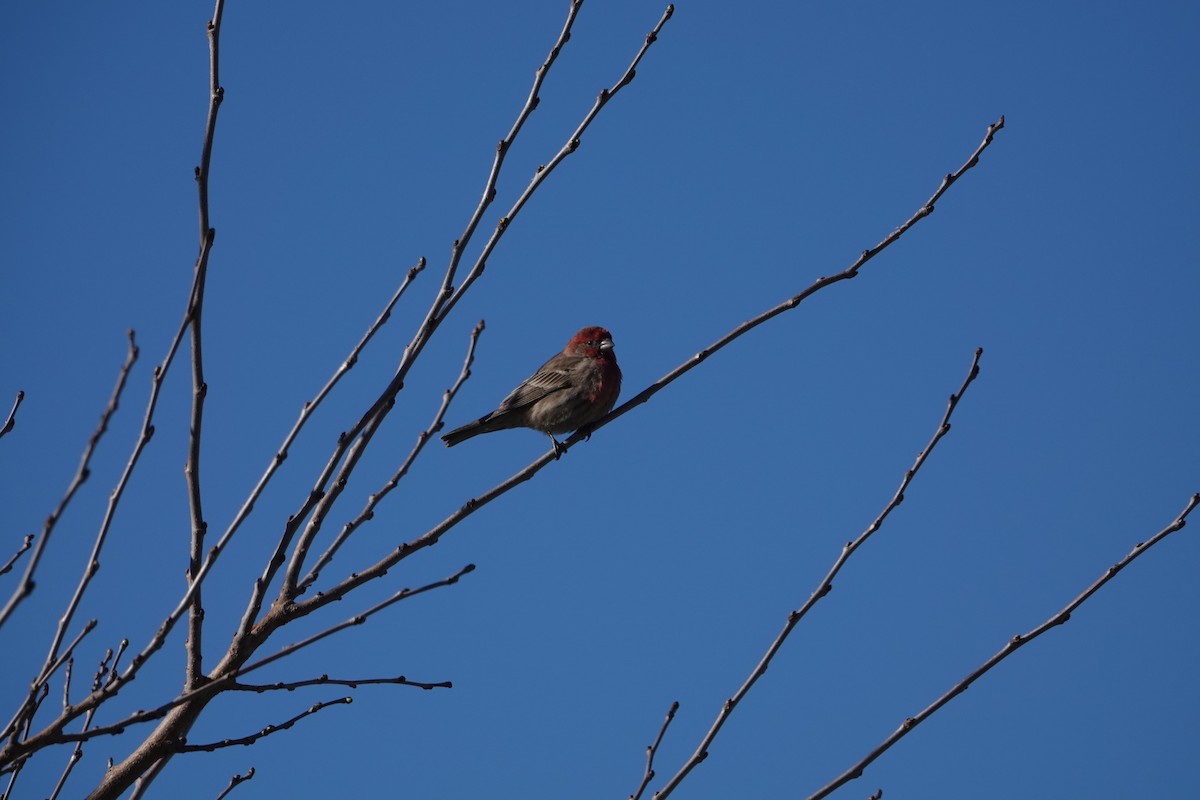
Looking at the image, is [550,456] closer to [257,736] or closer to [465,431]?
[257,736]

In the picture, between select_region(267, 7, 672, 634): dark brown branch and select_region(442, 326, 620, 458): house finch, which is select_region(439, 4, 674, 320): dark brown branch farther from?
select_region(442, 326, 620, 458): house finch

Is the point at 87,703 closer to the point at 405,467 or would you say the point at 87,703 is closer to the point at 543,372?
the point at 405,467

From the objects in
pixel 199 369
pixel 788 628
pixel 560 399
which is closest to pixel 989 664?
pixel 788 628

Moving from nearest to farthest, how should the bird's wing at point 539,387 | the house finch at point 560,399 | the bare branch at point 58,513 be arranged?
the bare branch at point 58,513, the house finch at point 560,399, the bird's wing at point 539,387

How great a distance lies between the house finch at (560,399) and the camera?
941cm

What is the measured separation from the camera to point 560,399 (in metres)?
9.44

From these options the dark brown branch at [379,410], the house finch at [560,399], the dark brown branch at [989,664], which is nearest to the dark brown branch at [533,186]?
the dark brown branch at [379,410]

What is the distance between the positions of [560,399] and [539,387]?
243 millimetres

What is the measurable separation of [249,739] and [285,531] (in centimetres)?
65

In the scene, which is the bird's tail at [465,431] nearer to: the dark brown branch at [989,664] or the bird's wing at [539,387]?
the bird's wing at [539,387]

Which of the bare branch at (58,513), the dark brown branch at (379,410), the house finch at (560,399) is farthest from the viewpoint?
the house finch at (560,399)

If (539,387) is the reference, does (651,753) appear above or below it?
below

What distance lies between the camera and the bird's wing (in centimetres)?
952

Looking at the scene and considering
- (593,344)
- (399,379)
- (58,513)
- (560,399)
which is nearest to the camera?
(58,513)
